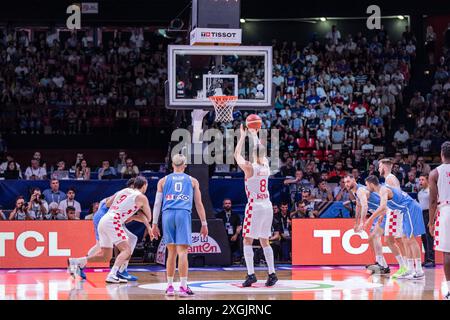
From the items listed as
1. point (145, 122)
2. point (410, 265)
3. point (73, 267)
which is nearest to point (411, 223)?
point (410, 265)

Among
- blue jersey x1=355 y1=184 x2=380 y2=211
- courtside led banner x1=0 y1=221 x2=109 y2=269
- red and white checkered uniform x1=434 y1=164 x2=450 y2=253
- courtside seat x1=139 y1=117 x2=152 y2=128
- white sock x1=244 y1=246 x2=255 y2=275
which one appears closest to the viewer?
red and white checkered uniform x1=434 y1=164 x2=450 y2=253

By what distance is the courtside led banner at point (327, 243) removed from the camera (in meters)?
18.5

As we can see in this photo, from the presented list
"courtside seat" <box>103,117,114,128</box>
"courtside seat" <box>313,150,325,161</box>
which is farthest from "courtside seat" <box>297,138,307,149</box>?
"courtside seat" <box>103,117,114,128</box>

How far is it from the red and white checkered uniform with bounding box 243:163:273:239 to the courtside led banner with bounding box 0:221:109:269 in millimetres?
5427

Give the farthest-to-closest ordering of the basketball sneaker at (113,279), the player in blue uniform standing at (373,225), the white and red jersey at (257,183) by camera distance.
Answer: the player in blue uniform standing at (373,225) < the basketball sneaker at (113,279) < the white and red jersey at (257,183)

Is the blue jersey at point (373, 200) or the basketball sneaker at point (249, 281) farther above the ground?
the blue jersey at point (373, 200)

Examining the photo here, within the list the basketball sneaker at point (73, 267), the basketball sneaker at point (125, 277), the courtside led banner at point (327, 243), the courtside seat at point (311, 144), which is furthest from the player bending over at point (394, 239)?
the courtside seat at point (311, 144)

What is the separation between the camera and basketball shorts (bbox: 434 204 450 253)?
38.1 feet

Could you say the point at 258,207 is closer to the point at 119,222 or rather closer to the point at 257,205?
the point at 257,205

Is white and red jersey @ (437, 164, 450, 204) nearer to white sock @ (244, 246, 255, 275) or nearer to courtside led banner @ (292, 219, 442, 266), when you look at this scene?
white sock @ (244, 246, 255, 275)

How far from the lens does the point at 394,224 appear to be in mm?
15367

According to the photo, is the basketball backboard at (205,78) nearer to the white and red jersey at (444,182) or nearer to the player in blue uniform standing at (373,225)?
the player in blue uniform standing at (373,225)
